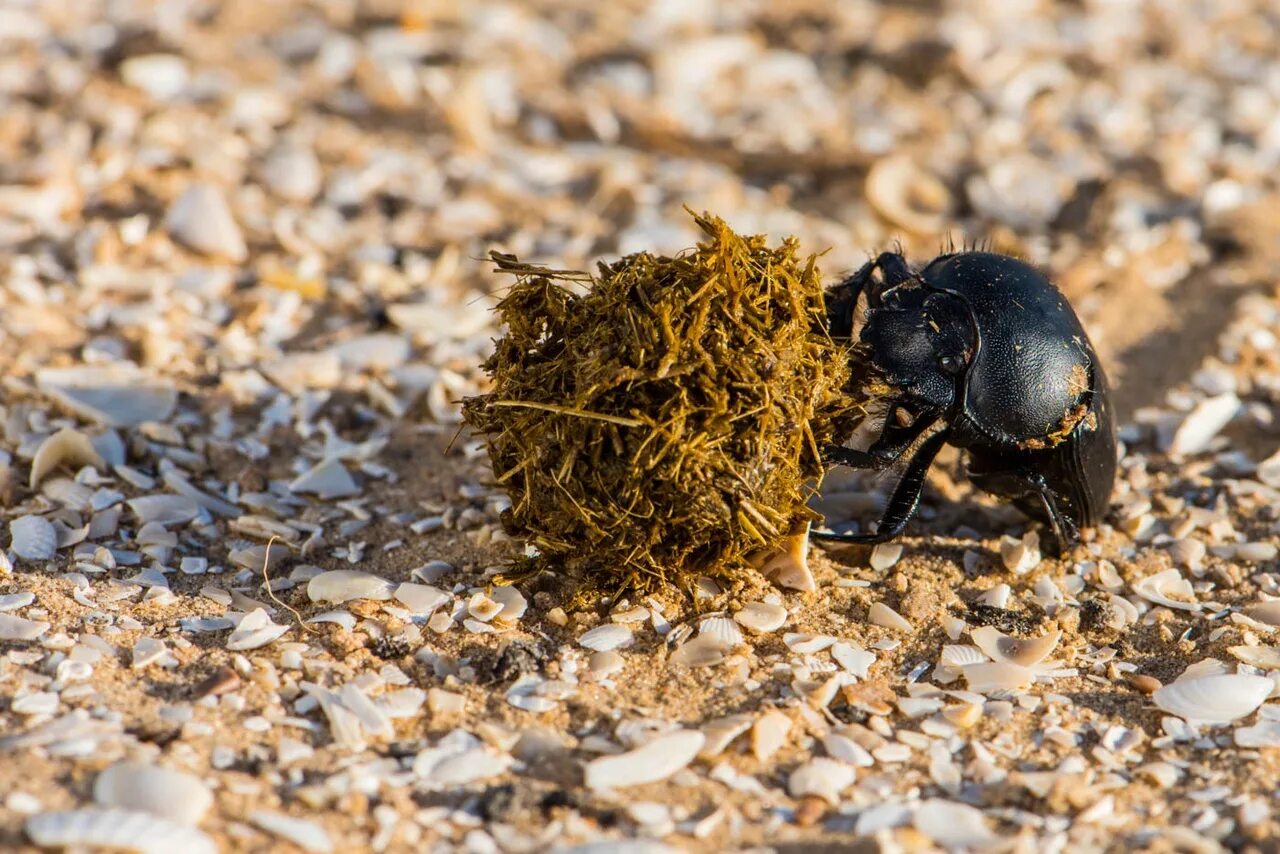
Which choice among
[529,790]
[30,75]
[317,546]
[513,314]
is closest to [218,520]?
[317,546]

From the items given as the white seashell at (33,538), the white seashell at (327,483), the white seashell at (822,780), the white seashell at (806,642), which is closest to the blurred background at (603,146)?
the white seashell at (327,483)

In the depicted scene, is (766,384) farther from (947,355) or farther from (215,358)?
(215,358)

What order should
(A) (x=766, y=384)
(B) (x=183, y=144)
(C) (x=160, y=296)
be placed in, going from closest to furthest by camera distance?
(A) (x=766, y=384) → (C) (x=160, y=296) → (B) (x=183, y=144)

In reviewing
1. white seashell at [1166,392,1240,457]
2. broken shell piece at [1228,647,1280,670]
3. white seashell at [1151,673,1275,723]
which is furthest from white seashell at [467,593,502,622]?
white seashell at [1166,392,1240,457]

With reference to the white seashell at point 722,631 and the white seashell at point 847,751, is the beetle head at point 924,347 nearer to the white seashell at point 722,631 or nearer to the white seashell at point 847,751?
the white seashell at point 722,631

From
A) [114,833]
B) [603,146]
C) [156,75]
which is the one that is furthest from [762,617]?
[156,75]

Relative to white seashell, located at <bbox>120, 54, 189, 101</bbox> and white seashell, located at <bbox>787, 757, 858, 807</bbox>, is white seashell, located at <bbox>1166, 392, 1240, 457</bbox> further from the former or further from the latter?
white seashell, located at <bbox>120, 54, 189, 101</bbox>
